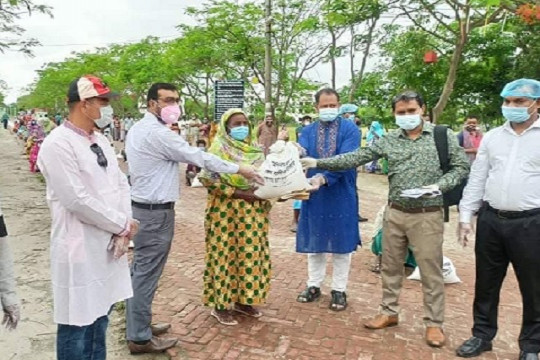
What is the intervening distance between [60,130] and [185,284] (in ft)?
9.59

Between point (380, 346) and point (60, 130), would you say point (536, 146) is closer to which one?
point (380, 346)

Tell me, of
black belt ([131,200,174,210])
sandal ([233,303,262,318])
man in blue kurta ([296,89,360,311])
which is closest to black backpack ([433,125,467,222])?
man in blue kurta ([296,89,360,311])

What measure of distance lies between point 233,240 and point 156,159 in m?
0.99

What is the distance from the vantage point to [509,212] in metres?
3.34

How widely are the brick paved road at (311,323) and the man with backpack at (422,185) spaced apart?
1.14ft

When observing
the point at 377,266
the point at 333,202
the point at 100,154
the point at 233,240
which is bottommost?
the point at 377,266

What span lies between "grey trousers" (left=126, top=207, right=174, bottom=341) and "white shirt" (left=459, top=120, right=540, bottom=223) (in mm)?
2217

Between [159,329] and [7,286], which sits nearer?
[7,286]

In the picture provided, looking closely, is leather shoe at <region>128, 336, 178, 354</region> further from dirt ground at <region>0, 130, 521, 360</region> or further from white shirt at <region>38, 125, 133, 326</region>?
white shirt at <region>38, 125, 133, 326</region>

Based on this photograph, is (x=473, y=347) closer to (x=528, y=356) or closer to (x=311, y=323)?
(x=528, y=356)

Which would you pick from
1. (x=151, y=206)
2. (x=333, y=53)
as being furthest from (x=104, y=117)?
(x=333, y=53)

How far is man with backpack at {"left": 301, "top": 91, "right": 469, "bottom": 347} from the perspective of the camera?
3.64m

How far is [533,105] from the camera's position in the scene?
10.8 ft

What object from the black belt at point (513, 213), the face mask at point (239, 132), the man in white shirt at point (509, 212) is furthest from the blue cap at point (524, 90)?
the face mask at point (239, 132)
